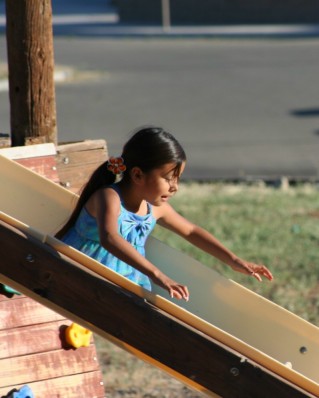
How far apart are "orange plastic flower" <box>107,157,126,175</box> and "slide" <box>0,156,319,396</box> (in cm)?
50

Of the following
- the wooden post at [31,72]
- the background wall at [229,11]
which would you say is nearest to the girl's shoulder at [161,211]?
the wooden post at [31,72]

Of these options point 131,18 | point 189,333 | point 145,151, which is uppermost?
point 145,151

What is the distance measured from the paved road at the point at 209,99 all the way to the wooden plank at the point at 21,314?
5525 mm

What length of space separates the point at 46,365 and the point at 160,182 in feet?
3.40

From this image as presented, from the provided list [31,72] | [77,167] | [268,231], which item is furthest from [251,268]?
[268,231]

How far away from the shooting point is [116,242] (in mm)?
3656

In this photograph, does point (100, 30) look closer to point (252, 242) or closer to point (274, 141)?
point (274, 141)

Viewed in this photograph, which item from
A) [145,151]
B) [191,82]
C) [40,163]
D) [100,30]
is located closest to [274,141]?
[191,82]

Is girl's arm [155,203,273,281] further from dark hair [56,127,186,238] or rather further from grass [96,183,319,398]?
grass [96,183,319,398]

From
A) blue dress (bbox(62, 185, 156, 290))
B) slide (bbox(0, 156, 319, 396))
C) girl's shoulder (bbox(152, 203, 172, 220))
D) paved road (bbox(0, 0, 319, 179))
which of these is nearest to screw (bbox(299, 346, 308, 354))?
slide (bbox(0, 156, 319, 396))

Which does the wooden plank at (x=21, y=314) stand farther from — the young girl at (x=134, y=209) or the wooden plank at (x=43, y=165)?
the wooden plank at (x=43, y=165)

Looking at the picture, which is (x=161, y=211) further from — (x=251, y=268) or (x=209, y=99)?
(x=209, y=99)

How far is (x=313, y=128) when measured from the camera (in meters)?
13.1

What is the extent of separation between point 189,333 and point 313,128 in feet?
33.1
